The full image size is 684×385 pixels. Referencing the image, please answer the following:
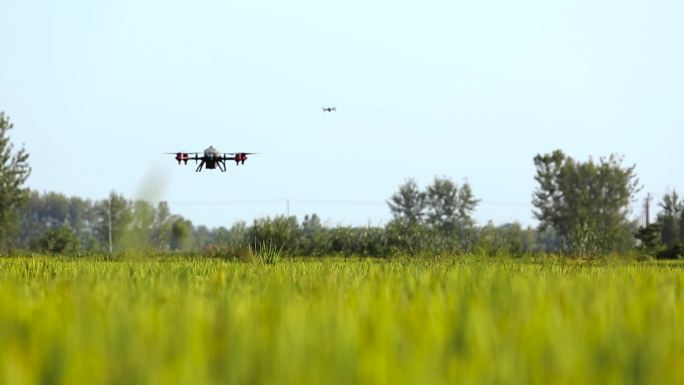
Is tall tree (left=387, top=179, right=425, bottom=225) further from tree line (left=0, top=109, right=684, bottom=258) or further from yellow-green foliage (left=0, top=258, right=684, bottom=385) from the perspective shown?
yellow-green foliage (left=0, top=258, right=684, bottom=385)

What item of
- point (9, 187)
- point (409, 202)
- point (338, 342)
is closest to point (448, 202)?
point (409, 202)

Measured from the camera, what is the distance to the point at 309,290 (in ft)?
15.5

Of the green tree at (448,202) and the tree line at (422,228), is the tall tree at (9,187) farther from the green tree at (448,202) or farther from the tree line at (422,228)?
the green tree at (448,202)

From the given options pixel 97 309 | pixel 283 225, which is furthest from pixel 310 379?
pixel 283 225

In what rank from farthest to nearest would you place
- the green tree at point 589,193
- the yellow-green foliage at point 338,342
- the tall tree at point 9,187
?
1. the green tree at point 589,193
2. the tall tree at point 9,187
3. the yellow-green foliage at point 338,342

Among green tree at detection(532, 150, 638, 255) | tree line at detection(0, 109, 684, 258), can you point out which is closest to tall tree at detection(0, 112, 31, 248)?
tree line at detection(0, 109, 684, 258)

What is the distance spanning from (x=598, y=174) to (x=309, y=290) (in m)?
71.4

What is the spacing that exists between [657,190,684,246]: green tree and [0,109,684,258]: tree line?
8 cm

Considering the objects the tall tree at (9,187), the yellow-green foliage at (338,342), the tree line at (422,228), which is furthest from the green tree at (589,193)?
the yellow-green foliage at (338,342)

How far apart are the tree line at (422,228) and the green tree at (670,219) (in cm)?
8

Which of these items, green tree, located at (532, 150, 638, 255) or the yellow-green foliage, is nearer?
the yellow-green foliage

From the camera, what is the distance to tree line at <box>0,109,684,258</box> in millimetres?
19500

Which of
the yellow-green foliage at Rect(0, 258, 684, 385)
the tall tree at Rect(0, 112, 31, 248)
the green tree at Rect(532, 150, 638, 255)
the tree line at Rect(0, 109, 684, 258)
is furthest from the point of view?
the green tree at Rect(532, 150, 638, 255)

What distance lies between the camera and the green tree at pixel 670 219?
2562 inches
